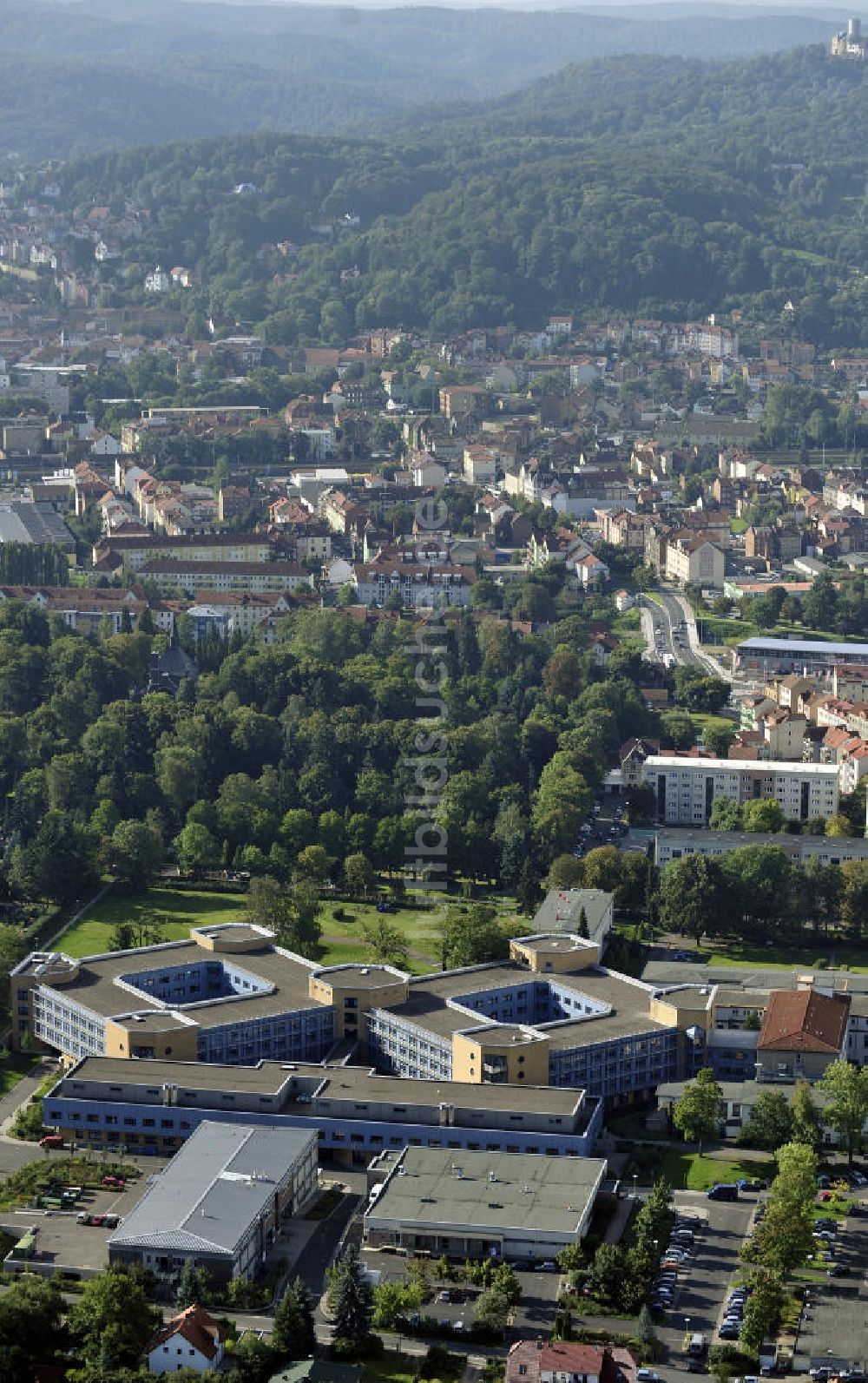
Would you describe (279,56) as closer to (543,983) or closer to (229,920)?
(229,920)

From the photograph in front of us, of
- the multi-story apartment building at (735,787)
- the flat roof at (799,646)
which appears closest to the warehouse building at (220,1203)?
the multi-story apartment building at (735,787)

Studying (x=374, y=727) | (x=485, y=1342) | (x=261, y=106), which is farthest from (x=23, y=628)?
(x=261, y=106)

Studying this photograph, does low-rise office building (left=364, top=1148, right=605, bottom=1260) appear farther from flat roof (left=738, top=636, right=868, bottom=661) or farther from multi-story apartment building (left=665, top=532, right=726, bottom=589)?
multi-story apartment building (left=665, top=532, right=726, bottom=589)

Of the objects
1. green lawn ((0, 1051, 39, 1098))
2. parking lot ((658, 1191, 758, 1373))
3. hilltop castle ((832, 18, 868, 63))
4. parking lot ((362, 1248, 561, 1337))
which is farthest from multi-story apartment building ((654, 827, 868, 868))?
hilltop castle ((832, 18, 868, 63))

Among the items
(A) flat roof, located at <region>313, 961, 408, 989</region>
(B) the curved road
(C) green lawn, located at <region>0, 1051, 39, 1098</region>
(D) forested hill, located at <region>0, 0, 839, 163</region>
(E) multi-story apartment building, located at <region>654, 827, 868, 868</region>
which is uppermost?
(D) forested hill, located at <region>0, 0, 839, 163</region>

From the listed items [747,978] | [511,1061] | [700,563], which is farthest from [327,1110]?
[700,563]

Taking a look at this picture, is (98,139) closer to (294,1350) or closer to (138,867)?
(138,867)
